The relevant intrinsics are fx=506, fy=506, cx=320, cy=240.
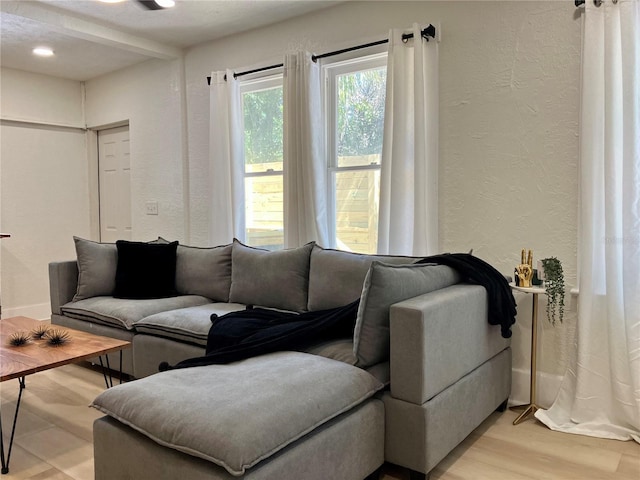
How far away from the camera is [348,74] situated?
3.60 m

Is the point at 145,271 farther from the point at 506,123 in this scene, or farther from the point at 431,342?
the point at 506,123

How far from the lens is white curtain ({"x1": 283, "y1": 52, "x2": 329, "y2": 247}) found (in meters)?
3.59

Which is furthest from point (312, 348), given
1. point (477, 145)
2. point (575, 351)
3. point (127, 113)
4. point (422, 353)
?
point (127, 113)

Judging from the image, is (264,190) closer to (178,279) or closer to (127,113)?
(178,279)

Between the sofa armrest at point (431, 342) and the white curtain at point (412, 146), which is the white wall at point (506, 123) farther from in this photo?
the sofa armrest at point (431, 342)

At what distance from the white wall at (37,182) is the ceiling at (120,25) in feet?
1.74

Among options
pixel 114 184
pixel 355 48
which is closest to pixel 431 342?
pixel 355 48

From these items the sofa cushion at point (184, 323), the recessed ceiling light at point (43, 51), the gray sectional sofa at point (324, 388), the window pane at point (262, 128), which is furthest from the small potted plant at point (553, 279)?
the recessed ceiling light at point (43, 51)

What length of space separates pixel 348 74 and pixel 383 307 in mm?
2067

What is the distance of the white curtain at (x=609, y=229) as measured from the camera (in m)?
2.46

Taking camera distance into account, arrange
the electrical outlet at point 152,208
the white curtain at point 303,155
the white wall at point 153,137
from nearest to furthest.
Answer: the white curtain at point 303,155 → the white wall at point 153,137 → the electrical outlet at point 152,208

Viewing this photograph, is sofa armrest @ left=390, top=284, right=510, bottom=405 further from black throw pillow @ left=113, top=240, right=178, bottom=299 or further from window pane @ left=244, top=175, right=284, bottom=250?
black throw pillow @ left=113, top=240, right=178, bottom=299

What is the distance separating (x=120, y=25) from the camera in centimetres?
395

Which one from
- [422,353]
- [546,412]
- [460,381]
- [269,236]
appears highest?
[269,236]
